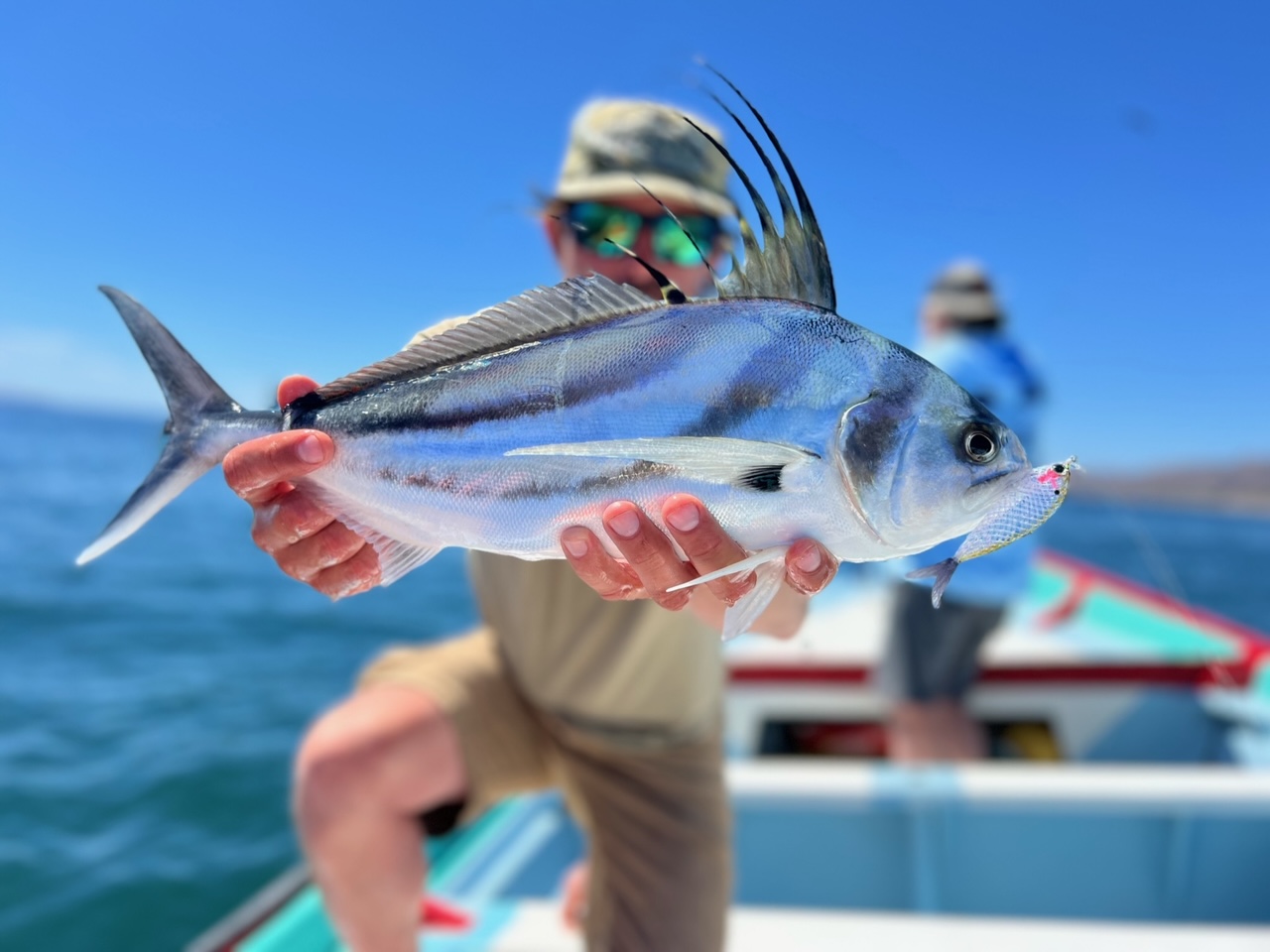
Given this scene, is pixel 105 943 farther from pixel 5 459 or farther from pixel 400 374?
pixel 5 459

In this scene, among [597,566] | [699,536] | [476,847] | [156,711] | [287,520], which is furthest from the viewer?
[156,711]

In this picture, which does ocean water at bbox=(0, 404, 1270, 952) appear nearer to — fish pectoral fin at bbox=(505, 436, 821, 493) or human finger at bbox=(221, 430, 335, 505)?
human finger at bbox=(221, 430, 335, 505)

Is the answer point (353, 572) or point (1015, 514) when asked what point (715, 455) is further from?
point (353, 572)

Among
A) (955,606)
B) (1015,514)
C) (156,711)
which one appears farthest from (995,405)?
(156,711)

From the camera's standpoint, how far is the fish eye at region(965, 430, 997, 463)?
4.19 ft

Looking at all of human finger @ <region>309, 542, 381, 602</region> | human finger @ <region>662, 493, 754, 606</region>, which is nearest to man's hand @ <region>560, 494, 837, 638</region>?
human finger @ <region>662, 493, 754, 606</region>

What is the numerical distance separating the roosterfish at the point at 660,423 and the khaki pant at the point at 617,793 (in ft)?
5.66

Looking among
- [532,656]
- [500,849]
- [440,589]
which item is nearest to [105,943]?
[500,849]

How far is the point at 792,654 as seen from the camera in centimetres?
596

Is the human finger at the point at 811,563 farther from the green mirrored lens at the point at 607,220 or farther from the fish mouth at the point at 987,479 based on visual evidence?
the green mirrored lens at the point at 607,220

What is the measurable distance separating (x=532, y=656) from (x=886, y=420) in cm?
215

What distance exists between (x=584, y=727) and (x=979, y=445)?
216 centimetres

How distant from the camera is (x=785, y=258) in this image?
1.38 m

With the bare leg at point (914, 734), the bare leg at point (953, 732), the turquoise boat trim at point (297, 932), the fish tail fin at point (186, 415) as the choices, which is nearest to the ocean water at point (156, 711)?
the fish tail fin at point (186, 415)
